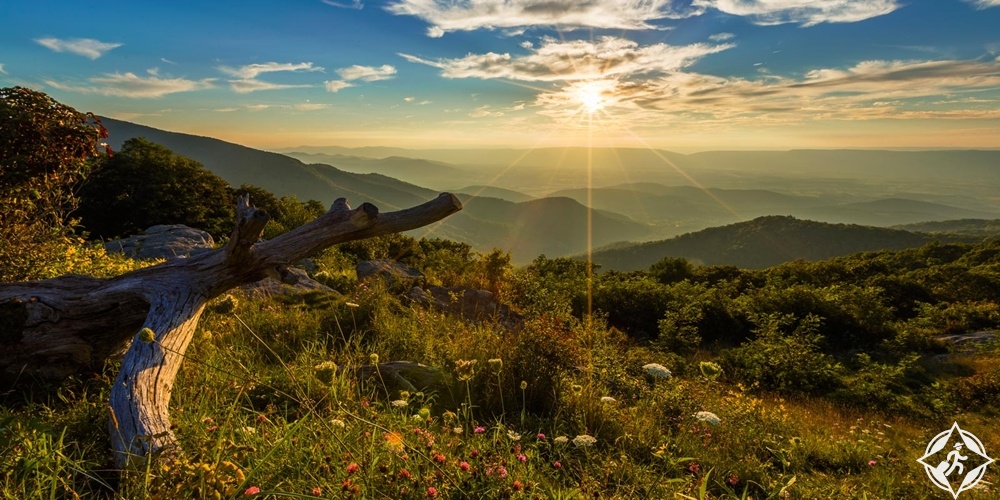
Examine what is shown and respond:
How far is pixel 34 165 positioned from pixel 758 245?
484 ft

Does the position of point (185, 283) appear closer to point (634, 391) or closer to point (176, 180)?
point (634, 391)

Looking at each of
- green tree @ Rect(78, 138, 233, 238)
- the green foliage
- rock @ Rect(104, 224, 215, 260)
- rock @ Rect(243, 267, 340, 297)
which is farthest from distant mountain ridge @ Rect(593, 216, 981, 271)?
rock @ Rect(243, 267, 340, 297)

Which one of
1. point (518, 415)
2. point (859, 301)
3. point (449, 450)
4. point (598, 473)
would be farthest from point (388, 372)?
point (859, 301)

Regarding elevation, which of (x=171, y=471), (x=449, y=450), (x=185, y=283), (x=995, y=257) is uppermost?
(x=185, y=283)

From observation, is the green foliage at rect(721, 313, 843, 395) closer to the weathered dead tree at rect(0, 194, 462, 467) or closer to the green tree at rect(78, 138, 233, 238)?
the weathered dead tree at rect(0, 194, 462, 467)

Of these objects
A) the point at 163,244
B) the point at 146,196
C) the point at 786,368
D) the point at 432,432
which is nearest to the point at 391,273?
the point at 163,244

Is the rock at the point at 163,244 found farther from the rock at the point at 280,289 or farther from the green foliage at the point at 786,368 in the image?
the green foliage at the point at 786,368

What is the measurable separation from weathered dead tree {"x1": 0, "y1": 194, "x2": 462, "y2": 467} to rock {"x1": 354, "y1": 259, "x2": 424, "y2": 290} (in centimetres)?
612

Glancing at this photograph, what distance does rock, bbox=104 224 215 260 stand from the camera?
10.4m

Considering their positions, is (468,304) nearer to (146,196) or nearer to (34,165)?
(34,165)

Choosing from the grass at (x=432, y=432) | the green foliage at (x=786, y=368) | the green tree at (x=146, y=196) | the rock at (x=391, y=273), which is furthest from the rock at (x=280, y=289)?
the green tree at (x=146, y=196)

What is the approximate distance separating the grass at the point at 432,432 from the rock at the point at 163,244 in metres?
5.36

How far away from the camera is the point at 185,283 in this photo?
13.3ft

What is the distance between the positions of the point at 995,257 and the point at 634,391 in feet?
102
